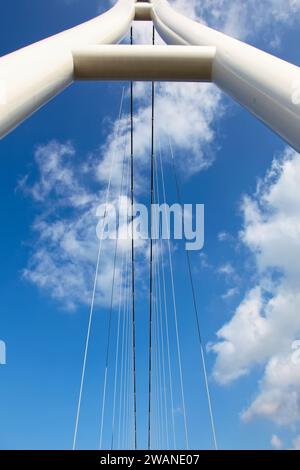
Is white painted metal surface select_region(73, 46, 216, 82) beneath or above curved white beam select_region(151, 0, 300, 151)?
above

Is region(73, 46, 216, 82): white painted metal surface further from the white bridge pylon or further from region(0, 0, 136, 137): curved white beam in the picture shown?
region(0, 0, 136, 137): curved white beam

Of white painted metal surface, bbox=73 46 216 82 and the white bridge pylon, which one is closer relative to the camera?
the white bridge pylon

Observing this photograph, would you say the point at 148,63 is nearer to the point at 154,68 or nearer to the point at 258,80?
the point at 154,68

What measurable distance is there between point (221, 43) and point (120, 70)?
1.73 feet

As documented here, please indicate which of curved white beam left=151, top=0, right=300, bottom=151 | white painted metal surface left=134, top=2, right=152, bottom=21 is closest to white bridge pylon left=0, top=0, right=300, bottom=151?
curved white beam left=151, top=0, right=300, bottom=151

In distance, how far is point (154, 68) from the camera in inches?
96.8

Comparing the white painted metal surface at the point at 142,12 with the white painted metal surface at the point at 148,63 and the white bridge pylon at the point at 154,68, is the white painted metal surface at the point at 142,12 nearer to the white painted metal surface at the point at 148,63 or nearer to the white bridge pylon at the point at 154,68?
the white bridge pylon at the point at 154,68

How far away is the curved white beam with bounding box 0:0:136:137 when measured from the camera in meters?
1.35

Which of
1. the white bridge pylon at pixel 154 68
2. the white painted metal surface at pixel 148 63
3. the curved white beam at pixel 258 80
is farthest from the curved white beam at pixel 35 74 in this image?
the curved white beam at pixel 258 80

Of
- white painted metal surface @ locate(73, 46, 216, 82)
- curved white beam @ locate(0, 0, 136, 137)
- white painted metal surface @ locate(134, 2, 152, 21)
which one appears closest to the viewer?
curved white beam @ locate(0, 0, 136, 137)

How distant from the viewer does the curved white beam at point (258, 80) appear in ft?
4.75

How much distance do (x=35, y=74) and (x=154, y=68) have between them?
1.05m

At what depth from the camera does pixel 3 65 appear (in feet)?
4.62
